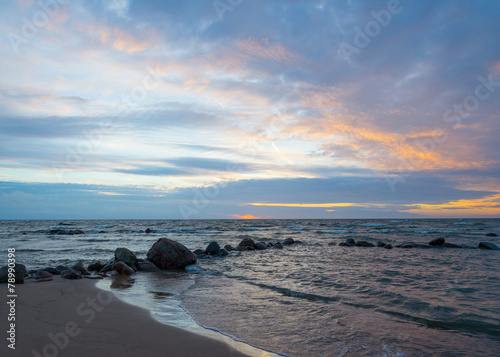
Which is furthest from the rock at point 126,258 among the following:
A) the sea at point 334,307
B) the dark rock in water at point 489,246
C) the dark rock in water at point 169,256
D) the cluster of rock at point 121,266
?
the dark rock in water at point 489,246

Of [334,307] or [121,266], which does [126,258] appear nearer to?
[121,266]

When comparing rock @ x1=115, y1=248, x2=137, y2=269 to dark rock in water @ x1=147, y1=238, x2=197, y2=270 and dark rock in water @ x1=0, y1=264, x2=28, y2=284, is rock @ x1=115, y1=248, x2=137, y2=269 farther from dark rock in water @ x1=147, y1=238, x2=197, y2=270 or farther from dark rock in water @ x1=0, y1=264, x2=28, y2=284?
dark rock in water @ x1=0, y1=264, x2=28, y2=284

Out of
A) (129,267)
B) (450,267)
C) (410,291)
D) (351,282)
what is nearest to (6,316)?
(129,267)

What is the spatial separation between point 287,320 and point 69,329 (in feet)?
13.5

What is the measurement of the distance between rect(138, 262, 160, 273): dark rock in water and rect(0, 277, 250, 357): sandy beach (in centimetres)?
580

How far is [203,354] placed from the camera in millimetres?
4375

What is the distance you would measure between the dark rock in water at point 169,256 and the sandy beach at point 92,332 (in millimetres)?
6587

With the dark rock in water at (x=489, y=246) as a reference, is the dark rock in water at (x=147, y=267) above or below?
below

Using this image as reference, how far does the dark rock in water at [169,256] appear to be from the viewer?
46.0 feet

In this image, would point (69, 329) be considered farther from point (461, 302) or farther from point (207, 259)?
point (207, 259)

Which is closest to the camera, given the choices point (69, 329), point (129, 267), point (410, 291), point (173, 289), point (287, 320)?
point (69, 329)

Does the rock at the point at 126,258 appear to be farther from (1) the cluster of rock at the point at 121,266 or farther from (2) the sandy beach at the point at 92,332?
(2) the sandy beach at the point at 92,332

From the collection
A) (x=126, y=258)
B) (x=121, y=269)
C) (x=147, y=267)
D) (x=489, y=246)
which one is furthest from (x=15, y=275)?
(x=489, y=246)

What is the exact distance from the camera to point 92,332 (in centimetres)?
500
